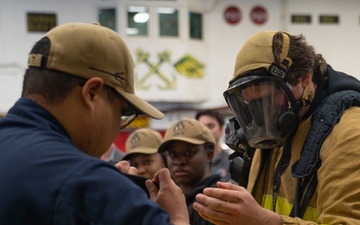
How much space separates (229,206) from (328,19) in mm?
16781

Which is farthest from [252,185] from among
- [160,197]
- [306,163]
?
[160,197]

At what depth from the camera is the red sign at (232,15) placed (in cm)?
1761

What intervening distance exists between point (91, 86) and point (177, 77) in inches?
609

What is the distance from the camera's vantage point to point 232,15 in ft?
58.0

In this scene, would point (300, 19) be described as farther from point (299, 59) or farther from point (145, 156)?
point (299, 59)

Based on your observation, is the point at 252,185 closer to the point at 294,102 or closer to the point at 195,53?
Result: the point at 294,102

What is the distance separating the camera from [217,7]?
17.7 meters

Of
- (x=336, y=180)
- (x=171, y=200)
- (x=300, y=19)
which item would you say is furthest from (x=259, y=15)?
(x=171, y=200)

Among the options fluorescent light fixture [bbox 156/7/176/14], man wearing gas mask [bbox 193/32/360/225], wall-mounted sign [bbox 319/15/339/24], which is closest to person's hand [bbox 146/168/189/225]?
man wearing gas mask [bbox 193/32/360/225]

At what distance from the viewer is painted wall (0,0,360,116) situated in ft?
54.1

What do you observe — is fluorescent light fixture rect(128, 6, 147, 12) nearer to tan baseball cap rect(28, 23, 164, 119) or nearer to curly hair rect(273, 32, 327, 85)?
curly hair rect(273, 32, 327, 85)

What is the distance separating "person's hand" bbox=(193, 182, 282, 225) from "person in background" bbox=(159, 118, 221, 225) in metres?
1.87

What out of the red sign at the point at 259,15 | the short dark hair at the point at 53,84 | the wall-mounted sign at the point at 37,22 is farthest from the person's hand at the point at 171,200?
the red sign at the point at 259,15

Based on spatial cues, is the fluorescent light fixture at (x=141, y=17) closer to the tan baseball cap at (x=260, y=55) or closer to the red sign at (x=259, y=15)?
the red sign at (x=259, y=15)
